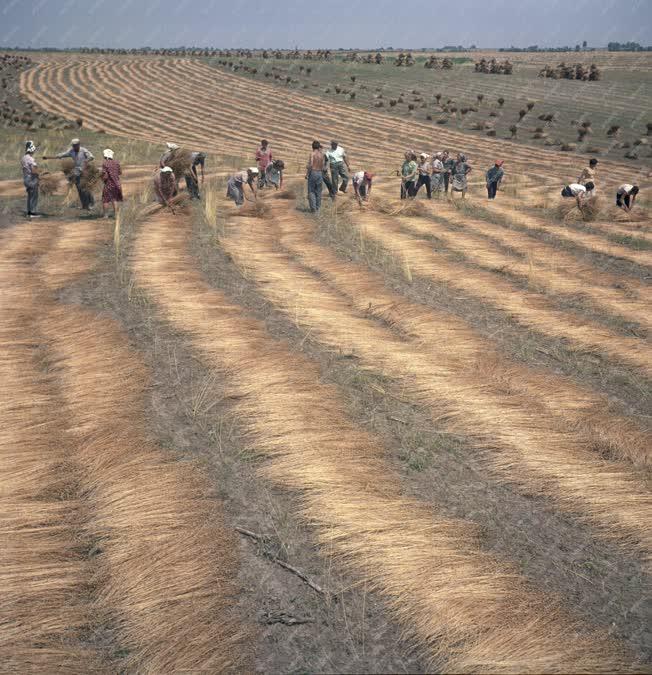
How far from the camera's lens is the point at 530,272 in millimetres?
9156

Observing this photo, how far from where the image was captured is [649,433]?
190 inches

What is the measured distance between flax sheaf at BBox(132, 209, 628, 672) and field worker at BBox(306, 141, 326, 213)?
7261mm

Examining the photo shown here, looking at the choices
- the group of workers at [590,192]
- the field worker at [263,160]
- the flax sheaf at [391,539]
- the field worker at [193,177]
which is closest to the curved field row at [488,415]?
the flax sheaf at [391,539]

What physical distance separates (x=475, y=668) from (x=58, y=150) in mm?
21360

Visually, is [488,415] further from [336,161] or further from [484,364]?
[336,161]

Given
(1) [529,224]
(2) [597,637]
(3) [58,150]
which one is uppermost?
(3) [58,150]

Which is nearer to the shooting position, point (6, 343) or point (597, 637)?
point (597, 637)

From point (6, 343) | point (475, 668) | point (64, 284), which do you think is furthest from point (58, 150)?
point (475, 668)

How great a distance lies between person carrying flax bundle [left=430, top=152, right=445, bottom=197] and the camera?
1580cm

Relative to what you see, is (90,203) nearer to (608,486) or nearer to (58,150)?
(58,150)

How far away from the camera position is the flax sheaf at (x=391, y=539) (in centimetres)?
288

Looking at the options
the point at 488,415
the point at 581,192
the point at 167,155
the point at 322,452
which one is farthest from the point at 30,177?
the point at 581,192

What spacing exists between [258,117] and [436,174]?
22.6 m

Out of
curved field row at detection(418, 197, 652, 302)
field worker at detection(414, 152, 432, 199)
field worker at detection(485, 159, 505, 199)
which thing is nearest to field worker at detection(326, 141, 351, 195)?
field worker at detection(414, 152, 432, 199)
